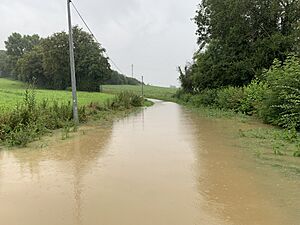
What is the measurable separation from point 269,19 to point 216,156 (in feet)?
67.8

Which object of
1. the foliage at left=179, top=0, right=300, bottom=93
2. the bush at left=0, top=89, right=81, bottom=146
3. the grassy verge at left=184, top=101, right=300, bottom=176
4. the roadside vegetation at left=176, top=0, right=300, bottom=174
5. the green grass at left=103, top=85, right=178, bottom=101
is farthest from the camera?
the green grass at left=103, top=85, right=178, bottom=101

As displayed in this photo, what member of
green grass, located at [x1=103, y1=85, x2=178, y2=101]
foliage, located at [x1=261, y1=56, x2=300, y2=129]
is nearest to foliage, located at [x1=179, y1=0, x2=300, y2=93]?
foliage, located at [x1=261, y1=56, x2=300, y2=129]

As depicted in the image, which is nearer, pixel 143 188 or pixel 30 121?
pixel 143 188

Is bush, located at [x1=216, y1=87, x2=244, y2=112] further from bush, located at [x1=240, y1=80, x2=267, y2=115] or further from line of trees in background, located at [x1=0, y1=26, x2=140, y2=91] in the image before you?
line of trees in background, located at [x1=0, y1=26, x2=140, y2=91]

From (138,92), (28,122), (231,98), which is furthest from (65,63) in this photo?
(28,122)

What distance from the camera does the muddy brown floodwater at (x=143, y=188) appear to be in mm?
4809

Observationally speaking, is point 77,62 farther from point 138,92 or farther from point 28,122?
point 28,122

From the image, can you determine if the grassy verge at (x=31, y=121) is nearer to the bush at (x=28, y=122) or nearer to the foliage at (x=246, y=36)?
the bush at (x=28, y=122)

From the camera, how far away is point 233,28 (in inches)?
1044

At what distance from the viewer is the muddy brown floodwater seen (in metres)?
4.81

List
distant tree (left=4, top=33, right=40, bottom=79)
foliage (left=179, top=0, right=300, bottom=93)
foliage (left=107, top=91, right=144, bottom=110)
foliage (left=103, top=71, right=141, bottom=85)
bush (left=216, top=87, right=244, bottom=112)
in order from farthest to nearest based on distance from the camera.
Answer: foliage (left=103, top=71, right=141, bottom=85)
distant tree (left=4, top=33, right=40, bottom=79)
foliage (left=107, top=91, right=144, bottom=110)
foliage (left=179, top=0, right=300, bottom=93)
bush (left=216, top=87, right=244, bottom=112)

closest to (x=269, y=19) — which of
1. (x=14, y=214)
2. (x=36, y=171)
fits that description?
(x=36, y=171)

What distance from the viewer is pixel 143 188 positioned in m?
6.17

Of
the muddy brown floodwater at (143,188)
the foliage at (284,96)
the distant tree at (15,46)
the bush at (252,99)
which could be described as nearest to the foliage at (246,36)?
the bush at (252,99)
